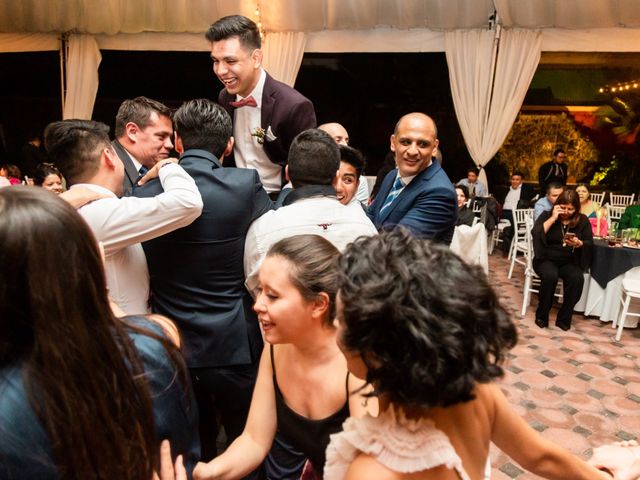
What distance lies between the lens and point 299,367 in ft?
4.40

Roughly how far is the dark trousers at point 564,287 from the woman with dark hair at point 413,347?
14.3 ft

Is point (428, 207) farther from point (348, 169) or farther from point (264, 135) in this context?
point (264, 135)

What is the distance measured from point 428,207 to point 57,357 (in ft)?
5.60

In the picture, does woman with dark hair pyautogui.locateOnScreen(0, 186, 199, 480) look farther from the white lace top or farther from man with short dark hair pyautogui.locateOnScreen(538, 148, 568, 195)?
man with short dark hair pyautogui.locateOnScreen(538, 148, 568, 195)

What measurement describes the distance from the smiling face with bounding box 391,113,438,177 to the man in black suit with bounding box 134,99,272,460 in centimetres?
84

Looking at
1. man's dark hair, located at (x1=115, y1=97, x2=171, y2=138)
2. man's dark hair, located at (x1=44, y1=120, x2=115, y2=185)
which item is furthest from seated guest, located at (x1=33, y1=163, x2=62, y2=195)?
man's dark hair, located at (x1=44, y1=120, x2=115, y2=185)

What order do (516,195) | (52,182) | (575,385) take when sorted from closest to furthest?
(575,385) → (52,182) → (516,195)

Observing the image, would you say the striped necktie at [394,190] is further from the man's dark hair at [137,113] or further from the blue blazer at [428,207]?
the man's dark hair at [137,113]

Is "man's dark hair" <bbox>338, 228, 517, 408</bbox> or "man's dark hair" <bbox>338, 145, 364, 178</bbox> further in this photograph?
"man's dark hair" <bbox>338, 145, 364, 178</bbox>

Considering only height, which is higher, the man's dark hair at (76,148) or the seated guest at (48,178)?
the man's dark hair at (76,148)

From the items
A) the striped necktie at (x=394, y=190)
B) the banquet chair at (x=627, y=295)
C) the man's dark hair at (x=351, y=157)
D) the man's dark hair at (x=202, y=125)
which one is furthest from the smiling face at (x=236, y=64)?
the banquet chair at (x=627, y=295)

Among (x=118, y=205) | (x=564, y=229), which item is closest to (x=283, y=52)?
(x=564, y=229)

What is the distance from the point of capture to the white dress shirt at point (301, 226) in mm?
1629

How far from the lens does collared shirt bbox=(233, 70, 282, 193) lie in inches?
87.4
